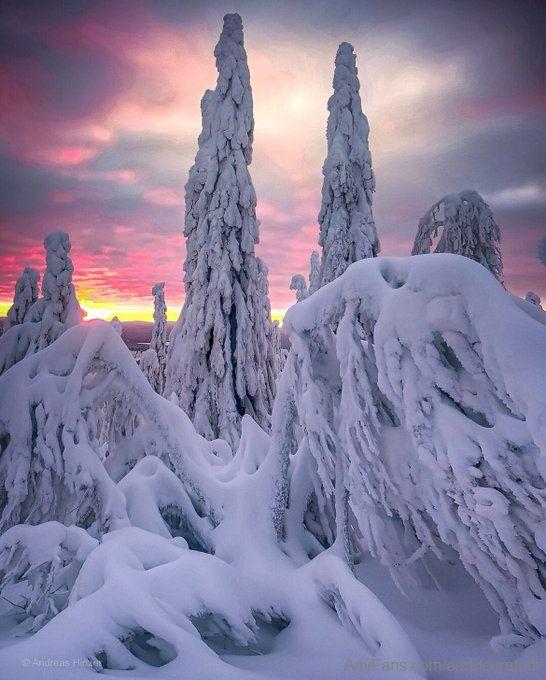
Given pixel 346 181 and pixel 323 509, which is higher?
pixel 346 181

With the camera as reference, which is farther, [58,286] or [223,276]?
[223,276]

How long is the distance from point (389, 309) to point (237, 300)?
1144 centimetres

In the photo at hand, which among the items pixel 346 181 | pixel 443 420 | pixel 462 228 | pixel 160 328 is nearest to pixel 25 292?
pixel 346 181

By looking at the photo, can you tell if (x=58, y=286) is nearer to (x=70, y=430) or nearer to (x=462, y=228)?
(x=70, y=430)

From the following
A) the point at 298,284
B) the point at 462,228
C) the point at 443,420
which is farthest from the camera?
the point at 298,284

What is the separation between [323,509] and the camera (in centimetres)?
378

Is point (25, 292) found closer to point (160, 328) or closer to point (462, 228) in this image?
point (462, 228)

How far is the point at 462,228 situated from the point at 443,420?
4.92 m

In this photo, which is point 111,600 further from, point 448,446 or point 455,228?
point 455,228

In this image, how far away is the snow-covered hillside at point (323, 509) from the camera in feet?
6.91

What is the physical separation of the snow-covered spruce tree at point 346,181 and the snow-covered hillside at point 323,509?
12.1 metres

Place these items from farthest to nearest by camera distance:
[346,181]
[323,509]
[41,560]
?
[346,181] < [323,509] < [41,560]

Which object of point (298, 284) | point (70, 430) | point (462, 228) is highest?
point (298, 284)

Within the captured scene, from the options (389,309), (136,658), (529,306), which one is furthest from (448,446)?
(136,658)
